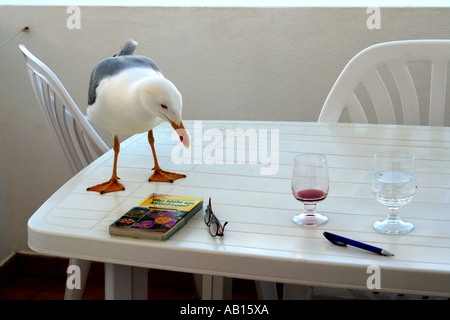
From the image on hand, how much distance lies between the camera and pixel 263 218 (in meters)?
1.00

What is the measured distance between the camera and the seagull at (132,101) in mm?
1098

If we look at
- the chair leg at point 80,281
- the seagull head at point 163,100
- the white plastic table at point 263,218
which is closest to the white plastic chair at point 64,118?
the chair leg at point 80,281

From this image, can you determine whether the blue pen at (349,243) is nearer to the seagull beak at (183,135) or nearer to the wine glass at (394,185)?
the wine glass at (394,185)

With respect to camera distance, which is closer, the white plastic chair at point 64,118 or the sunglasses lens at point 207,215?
the sunglasses lens at point 207,215

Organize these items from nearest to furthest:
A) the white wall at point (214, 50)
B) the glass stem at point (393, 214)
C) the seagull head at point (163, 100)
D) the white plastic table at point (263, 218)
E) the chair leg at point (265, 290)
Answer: the white plastic table at point (263, 218) → the glass stem at point (393, 214) → the seagull head at point (163, 100) → the chair leg at point (265, 290) → the white wall at point (214, 50)

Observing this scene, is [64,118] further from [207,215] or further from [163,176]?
[207,215]

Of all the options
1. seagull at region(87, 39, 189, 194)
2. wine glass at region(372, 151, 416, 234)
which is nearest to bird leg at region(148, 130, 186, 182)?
seagull at region(87, 39, 189, 194)

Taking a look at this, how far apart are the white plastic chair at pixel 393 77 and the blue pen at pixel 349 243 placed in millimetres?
849

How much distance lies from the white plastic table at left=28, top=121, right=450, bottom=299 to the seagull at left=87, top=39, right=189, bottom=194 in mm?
102

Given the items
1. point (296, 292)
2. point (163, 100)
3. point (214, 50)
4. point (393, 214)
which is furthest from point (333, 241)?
point (214, 50)

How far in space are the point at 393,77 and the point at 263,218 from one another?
0.90m

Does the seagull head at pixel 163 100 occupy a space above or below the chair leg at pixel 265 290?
above

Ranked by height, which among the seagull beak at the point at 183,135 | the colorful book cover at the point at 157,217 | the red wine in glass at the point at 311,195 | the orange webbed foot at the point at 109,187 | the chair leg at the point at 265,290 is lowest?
the chair leg at the point at 265,290
